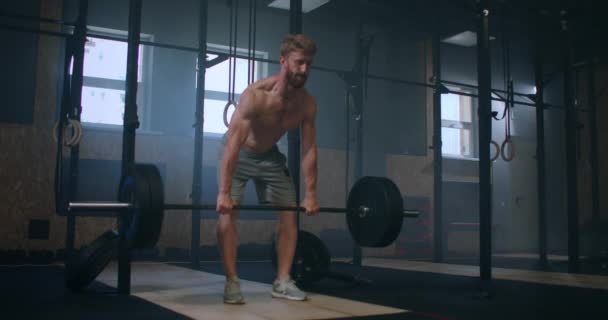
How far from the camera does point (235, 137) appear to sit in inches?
97.0


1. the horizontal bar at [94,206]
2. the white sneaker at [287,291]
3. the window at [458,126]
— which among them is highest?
the window at [458,126]

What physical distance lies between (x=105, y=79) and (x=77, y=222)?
1.35 m

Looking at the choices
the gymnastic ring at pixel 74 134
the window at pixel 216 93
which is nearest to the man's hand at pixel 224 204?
the gymnastic ring at pixel 74 134

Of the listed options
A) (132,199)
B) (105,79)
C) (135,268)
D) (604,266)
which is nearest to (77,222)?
(135,268)

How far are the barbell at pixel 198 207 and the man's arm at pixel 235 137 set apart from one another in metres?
0.13

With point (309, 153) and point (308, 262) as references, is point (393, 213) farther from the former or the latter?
point (308, 262)

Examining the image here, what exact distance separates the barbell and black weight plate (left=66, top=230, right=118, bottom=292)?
48cm

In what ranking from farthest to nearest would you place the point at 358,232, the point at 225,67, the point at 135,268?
the point at 225,67
the point at 135,268
the point at 358,232

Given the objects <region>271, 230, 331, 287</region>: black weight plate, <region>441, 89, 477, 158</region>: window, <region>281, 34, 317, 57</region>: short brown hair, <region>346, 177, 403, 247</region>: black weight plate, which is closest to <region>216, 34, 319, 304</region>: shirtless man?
<region>281, 34, 317, 57</region>: short brown hair

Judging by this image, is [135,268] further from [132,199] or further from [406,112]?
[406,112]

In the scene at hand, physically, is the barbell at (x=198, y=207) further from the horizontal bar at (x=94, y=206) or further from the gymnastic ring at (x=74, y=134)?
the gymnastic ring at (x=74, y=134)

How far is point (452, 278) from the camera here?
405 cm

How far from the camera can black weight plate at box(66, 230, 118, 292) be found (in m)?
2.85

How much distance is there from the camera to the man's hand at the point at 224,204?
2.36 metres
